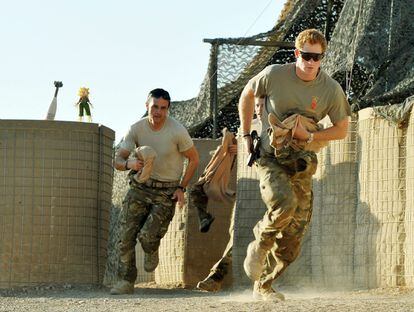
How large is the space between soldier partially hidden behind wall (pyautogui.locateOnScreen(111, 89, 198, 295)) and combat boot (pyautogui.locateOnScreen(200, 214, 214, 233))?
77 centimetres

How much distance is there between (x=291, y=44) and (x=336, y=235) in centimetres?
451

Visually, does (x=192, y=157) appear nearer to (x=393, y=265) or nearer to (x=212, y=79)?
(x=393, y=265)

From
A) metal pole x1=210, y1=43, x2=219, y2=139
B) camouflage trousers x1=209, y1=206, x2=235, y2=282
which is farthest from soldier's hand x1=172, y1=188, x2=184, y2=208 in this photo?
metal pole x1=210, y1=43, x2=219, y2=139

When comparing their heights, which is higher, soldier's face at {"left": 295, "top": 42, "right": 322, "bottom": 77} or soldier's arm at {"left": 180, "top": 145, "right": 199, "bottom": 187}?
soldier's face at {"left": 295, "top": 42, "right": 322, "bottom": 77}

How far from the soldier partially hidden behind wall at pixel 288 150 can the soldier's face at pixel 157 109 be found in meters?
2.09

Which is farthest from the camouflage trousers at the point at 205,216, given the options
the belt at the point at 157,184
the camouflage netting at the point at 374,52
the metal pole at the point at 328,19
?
the metal pole at the point at 328,19

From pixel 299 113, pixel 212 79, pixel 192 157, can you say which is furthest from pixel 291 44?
pixel 299 113

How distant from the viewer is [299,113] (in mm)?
9828

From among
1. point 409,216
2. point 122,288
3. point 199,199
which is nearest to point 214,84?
point 199,199

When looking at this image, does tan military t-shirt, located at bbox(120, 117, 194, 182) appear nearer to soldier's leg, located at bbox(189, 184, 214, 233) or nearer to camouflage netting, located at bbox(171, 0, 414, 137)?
soldier's leg, located at bbox(189, 184, 214, 233)

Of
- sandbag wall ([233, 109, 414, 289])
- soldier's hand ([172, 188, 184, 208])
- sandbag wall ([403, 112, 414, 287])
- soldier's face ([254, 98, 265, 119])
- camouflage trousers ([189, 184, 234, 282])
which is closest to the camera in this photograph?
soldier's face ([254, 98, 265, 119])

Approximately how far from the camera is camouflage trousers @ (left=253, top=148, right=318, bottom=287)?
9.67 metres

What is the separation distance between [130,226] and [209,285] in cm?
101

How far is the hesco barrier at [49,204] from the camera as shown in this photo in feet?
A: 41.8
